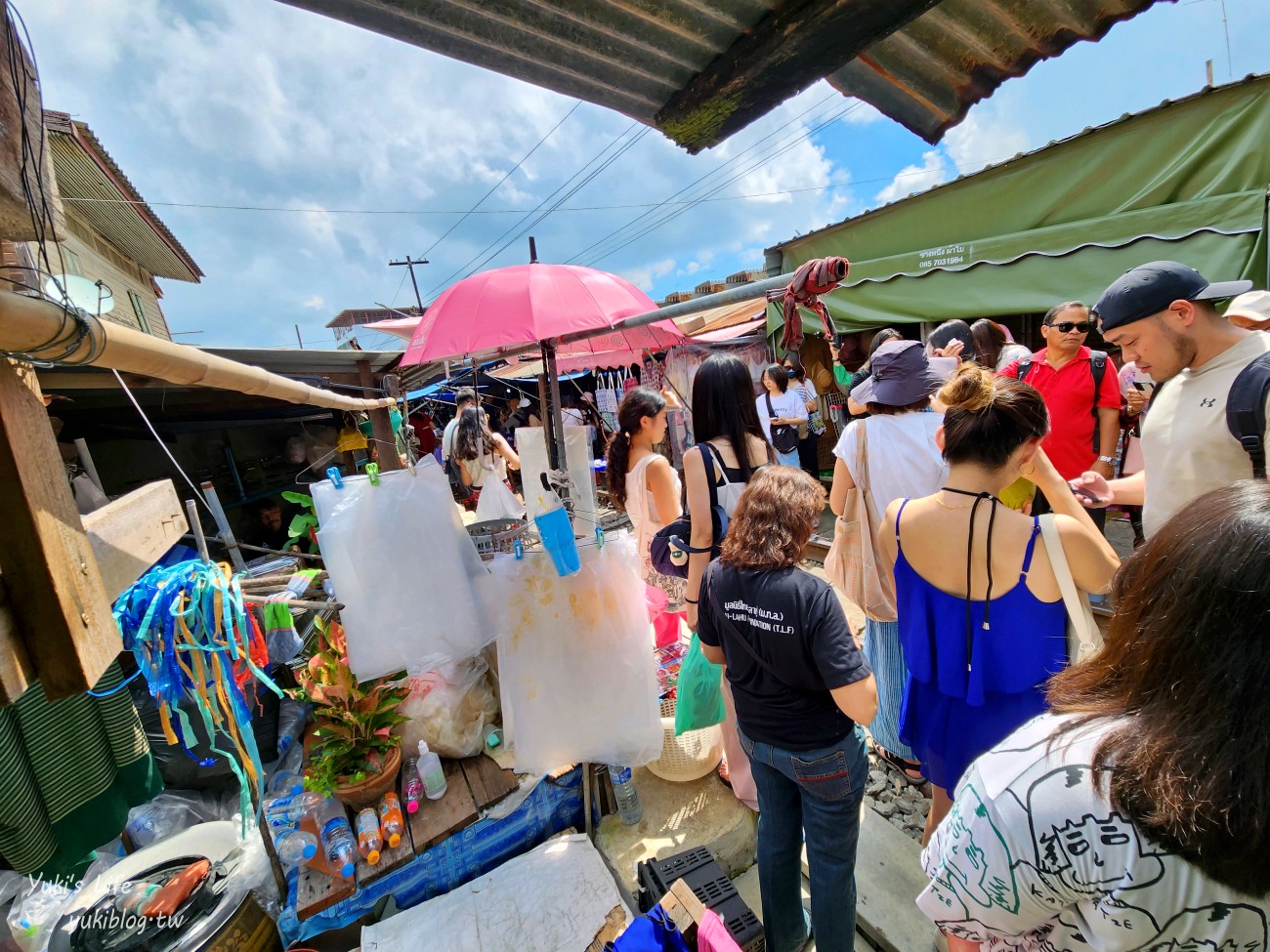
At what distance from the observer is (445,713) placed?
2.72m

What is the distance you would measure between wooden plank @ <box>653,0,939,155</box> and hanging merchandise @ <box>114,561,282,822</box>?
206 cm

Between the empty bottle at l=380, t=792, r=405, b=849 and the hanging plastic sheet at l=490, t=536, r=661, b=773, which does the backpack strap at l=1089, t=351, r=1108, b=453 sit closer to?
the hanging plastic sheet at l=490, t=536, r=661, b=773

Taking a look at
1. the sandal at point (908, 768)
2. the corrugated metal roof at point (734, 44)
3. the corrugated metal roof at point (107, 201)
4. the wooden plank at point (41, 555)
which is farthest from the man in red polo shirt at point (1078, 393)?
the corrugated metal roof at point (107, 201)

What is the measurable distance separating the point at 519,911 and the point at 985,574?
231 cm

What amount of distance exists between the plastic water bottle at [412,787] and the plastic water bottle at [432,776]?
28 millimetres

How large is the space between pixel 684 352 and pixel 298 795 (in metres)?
7.31

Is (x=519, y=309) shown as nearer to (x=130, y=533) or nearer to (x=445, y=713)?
(x=130, y=533)

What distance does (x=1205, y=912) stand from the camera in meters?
0.73

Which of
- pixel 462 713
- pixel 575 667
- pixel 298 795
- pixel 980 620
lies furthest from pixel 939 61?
pixel 298 795

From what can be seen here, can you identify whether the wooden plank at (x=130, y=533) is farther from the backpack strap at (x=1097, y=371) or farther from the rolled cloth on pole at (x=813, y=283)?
the backpack strap at (x=1097, y=371)

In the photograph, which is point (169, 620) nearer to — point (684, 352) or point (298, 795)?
point (298, 795)

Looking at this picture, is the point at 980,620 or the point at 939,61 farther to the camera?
the point at 980,620

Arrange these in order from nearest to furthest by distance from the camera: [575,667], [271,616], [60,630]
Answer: [60,630]
[271,616]
[575,667]

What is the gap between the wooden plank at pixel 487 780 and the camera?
8.20ft
